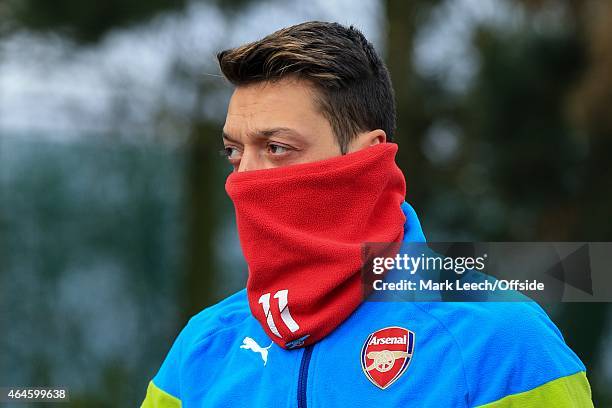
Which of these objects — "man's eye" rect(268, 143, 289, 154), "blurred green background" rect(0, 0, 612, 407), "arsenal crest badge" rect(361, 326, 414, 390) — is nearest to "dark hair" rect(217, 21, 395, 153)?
"man's eye" rect(268, 143, 289, 154)

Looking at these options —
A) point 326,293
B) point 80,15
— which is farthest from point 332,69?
point 80,15

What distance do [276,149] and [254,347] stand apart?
402mm

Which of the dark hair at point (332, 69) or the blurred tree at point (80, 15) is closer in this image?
the dark hair at point (332, 69)

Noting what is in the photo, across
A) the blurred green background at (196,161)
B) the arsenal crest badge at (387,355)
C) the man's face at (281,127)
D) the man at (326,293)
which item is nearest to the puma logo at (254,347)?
the man at (326,293)

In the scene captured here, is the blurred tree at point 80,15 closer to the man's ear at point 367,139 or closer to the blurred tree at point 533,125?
the blurred tree at point 533,125

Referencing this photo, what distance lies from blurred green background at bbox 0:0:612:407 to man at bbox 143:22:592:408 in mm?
4730

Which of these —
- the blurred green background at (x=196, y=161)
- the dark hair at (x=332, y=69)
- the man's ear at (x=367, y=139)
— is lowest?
the man's ear at (x=367, y=139)

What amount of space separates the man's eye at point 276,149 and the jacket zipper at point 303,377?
387 mm

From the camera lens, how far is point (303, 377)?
6.00 ft

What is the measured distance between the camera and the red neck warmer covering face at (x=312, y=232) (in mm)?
1853

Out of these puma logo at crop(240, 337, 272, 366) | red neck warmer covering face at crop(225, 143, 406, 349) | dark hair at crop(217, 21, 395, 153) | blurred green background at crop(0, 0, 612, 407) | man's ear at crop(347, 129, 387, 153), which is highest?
blurred green background at crop(0, 0, 612, 407)

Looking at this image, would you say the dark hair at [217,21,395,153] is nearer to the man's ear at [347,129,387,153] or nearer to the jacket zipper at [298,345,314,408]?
the man's ear at [347,129,387,153]

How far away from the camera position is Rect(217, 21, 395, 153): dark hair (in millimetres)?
1922

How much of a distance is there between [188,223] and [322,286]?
601 cm
